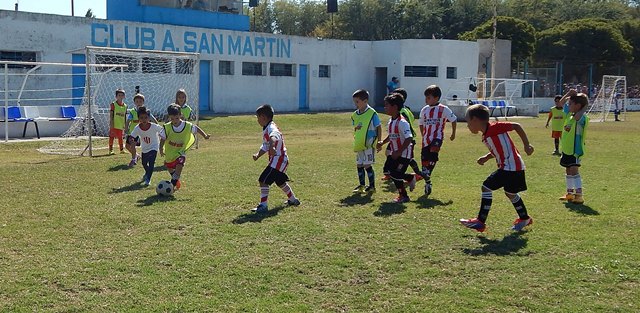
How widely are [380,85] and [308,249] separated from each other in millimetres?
35105

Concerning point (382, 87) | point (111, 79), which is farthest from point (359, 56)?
point (111, 79)

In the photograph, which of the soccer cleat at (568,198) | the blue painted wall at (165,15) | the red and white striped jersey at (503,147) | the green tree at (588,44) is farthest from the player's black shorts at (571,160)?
the green tree at (588,44)

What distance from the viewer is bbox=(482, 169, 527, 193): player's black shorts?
763cm

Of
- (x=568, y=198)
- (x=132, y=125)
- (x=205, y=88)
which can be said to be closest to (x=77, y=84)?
(x=205, y=88)

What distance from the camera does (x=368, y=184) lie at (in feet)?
37.0

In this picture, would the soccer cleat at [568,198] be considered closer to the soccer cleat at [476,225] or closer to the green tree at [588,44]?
the soccer cleat at [476,225]

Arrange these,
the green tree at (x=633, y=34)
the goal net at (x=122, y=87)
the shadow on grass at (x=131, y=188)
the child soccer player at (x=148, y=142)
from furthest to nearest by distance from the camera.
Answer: the green tree at (x=633, y=34) < the goal net at (x=122, y=87) < the child soccer player at (x=148, y=142) < the shadow on grass at (x=131, y=188)

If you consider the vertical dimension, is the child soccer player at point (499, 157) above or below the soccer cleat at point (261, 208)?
above

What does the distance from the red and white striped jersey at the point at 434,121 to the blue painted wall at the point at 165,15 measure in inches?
961

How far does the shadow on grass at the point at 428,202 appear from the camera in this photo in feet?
30.6

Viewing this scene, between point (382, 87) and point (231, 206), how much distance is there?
32930 mm

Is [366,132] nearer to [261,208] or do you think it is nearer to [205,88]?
[261,208]

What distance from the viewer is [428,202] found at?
967 cm

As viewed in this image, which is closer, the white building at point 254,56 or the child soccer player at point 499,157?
the child soccer player at point 499,157
